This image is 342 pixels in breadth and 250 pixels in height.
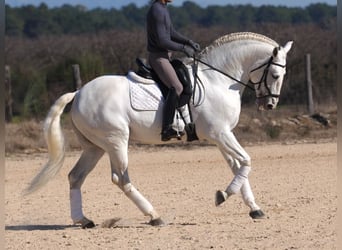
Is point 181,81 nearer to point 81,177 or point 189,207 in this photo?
point 81,177

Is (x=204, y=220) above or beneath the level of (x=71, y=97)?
beneath

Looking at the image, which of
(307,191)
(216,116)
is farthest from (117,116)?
(307,191)

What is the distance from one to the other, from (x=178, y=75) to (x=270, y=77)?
1122mm

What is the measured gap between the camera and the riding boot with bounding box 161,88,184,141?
36.8 ft

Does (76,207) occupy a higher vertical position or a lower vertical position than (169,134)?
lower

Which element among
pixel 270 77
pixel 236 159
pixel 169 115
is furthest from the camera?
pixel 270 77

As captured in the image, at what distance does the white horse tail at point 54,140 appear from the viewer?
11570mm

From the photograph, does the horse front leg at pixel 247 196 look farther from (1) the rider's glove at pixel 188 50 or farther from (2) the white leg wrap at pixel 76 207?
(2) the white leg wrap at pixel 76 207

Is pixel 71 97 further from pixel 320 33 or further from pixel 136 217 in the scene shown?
pixel 320 33

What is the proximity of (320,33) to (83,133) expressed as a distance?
24.9m

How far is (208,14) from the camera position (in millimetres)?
84625

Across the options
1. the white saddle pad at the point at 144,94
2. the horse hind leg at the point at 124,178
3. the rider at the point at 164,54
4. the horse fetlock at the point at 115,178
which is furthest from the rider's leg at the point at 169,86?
the horse fetlock at the point at 115,178

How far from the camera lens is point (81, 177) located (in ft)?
38.1

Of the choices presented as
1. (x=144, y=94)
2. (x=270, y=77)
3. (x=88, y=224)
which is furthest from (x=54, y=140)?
(x=270, y=77)
